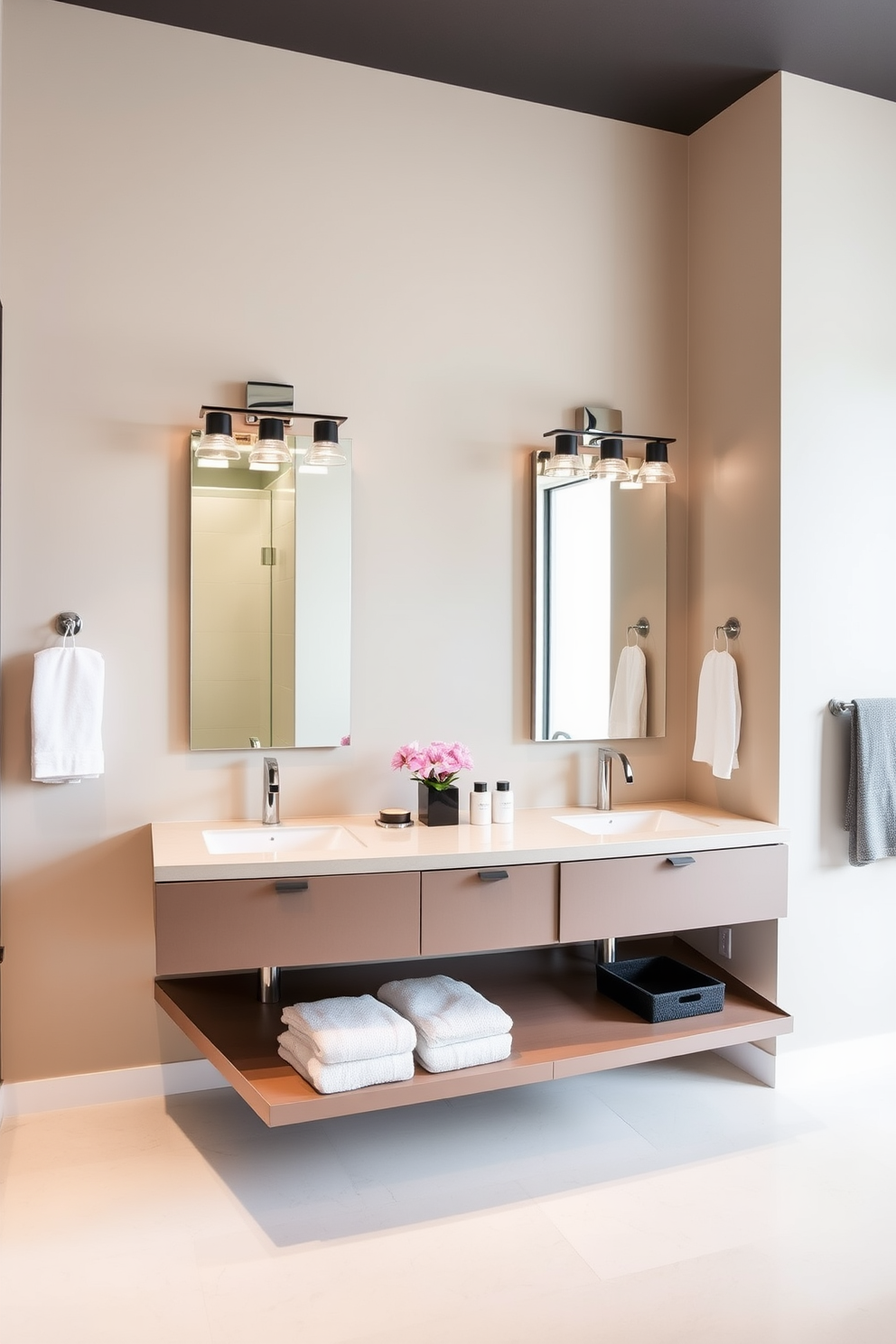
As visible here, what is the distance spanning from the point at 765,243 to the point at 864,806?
1.68 m

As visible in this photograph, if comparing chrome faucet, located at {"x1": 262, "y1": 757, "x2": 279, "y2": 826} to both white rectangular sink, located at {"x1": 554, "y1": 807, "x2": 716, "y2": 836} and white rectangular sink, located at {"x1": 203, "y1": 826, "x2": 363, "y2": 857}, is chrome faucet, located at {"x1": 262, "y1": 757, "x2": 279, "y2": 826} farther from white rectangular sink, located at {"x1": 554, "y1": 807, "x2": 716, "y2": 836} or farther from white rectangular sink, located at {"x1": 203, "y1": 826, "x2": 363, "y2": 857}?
white rectangular sink, located at {"x1": 554, "y1": 807, "x2": 716, "y2": 836}

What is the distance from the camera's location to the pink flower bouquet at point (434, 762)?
2.87 m

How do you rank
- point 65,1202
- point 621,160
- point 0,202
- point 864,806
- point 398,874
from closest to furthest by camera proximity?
point 65,1202 < point 398,874 < point 0,202 < point 864,806 < point 621,160

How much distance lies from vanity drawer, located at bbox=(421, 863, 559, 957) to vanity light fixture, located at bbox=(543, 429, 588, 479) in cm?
120

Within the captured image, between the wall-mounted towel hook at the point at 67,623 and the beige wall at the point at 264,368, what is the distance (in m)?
0.04

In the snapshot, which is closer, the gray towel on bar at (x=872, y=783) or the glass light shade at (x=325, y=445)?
the glass light shade at (x=325, y=445)

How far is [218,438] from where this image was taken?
271 cm

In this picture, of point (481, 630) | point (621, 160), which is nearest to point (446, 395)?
point (481, 630)

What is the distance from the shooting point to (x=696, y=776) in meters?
3.36

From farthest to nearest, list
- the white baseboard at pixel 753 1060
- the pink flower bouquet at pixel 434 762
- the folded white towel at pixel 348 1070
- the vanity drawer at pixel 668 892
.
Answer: the white baseboard at pixel 753 1060
the pink flower bouquet at pixel 434 762
the vanity drawer at pixel 668 892
the folded white towel at pixel 348 1070

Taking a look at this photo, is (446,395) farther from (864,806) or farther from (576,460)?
(864,806)

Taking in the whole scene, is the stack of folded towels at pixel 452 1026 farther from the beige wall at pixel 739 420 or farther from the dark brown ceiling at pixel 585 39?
the dark brown ceiling at pixel 585 39

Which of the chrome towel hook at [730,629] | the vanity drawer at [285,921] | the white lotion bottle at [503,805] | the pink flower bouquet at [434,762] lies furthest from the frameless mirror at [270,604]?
the chrome towel hook at [730,629]

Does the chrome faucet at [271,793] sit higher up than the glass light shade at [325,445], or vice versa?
the glass light shade at [325,445]
